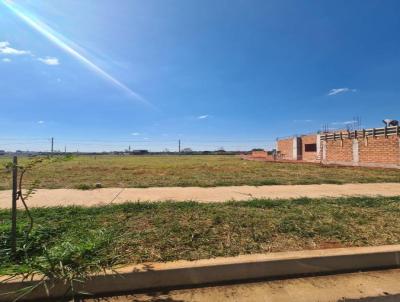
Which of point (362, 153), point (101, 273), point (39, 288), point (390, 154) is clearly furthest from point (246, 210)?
point (362, 153)

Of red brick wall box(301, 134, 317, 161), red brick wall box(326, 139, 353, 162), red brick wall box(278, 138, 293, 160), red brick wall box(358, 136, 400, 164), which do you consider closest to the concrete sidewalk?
red brick wall box(358, 136, 400, 164)

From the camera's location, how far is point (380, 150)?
22141 mm

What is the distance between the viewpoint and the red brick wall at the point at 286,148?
49.0m

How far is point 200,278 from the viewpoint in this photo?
10.2ft

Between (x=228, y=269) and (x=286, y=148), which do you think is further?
(x=286, y=148)

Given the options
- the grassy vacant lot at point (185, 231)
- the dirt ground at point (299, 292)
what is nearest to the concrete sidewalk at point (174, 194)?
the grassy vacant lot at point (185, 231)

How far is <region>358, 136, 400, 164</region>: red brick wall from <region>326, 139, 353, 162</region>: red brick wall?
5.64ft

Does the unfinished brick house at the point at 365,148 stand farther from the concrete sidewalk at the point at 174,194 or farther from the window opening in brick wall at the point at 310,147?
the concrete sidewalk at the point at 174,194

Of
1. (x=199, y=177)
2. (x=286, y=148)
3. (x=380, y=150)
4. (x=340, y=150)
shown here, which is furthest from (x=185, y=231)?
(x=286, y=148)

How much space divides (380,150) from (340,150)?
20.3 feet

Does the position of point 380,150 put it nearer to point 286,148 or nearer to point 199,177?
point 199,177

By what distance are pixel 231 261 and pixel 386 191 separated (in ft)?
24.4

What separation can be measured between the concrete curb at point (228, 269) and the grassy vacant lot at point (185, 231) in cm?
23

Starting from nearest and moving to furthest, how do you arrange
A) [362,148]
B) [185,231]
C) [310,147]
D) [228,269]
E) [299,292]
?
[299,292], [228,269], [185,231], [362,148], [310,147]
